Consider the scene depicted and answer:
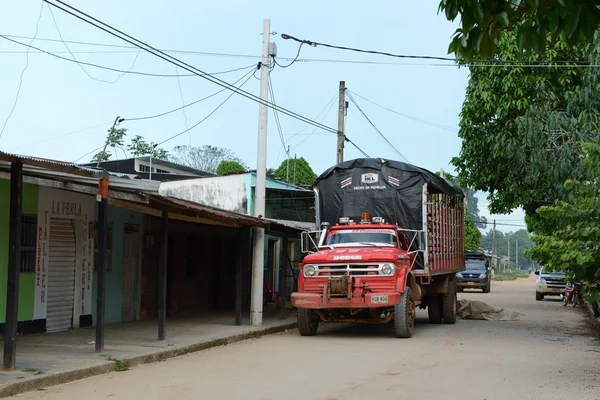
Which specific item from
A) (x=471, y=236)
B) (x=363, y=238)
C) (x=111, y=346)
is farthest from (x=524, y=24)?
(x=471, y=236)

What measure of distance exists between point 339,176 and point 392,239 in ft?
8.04

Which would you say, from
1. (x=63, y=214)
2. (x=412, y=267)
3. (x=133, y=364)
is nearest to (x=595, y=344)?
(x=412, y=267)

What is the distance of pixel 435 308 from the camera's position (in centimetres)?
2202

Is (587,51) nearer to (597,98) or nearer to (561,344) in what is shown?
(597,98)

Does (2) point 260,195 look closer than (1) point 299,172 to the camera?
Yes

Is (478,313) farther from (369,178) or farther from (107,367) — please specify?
(107,367)

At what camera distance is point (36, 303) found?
15383mm

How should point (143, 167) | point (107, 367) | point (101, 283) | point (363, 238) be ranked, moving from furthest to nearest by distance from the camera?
point (143, 167)
point (363, 238)
point (101, 283)
point (107, 367)

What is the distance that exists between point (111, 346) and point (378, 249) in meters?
6.57

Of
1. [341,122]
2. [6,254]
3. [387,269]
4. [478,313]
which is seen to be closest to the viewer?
[6,254]

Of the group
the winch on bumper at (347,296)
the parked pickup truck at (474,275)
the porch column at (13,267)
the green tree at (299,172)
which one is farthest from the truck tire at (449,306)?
the green tree at (299,172)

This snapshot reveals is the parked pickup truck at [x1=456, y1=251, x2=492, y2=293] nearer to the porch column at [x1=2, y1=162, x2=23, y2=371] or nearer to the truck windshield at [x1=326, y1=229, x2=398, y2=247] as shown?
the truck windshield at [x1=326, y1=229, x2=398, y2=247]

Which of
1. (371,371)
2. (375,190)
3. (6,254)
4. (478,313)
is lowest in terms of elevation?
(371,371)

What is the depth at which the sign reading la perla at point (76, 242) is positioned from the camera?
15531 mm
